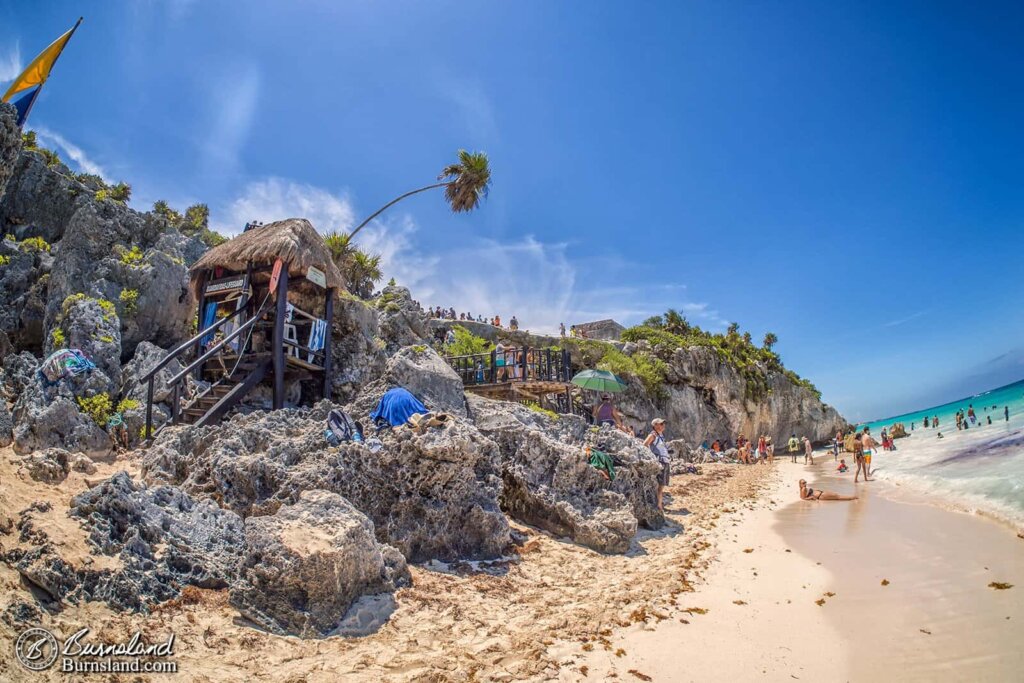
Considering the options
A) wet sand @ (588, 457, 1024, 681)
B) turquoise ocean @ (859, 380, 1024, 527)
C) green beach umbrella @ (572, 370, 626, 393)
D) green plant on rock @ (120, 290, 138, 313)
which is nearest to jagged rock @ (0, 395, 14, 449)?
green plant on rock @ (120, 290, 138, 313)

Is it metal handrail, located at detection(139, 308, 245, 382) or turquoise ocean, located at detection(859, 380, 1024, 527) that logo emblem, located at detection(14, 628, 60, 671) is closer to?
metal handrail, located at detection(139, 308, 245, 382)

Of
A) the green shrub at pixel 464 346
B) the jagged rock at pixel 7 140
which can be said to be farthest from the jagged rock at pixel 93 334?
the green shrub at pixel 464 346

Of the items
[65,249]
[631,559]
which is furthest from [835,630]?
[65,249]

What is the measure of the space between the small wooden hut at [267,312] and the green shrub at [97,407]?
3.94 feet

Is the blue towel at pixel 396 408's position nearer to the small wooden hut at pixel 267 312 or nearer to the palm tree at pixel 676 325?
the small wooden hut at pixel 267 312

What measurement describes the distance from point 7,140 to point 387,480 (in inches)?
171

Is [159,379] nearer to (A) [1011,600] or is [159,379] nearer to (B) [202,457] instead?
(B) [202,457]

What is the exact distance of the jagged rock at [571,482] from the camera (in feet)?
22.7

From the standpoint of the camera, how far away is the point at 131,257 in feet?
41.1

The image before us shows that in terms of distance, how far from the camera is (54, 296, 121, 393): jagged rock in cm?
985

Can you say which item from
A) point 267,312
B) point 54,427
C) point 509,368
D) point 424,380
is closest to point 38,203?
point 267,312

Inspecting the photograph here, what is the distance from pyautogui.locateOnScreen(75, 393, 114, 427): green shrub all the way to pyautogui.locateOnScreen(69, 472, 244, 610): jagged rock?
5.82 metres

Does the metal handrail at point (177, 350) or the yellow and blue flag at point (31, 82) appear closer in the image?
the yellow and blue flag at point (31, 82)

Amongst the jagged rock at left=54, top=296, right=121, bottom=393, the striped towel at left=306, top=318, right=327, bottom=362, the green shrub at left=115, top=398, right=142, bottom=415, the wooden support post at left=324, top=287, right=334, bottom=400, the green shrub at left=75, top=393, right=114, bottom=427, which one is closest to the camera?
the green shrub at left=75, top=393, right=114, bottom=427
